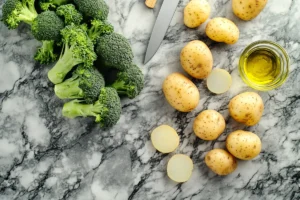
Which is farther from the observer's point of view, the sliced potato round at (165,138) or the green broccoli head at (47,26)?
the sliced potato round at (165,138)

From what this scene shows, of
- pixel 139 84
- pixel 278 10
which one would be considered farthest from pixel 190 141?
pixel 278 10

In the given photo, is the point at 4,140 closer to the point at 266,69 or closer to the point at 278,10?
the point at 266,69

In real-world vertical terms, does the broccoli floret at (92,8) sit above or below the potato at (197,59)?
above

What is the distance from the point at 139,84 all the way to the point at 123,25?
214 mm

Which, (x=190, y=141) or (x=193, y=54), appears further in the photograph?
(x=190, y=141)

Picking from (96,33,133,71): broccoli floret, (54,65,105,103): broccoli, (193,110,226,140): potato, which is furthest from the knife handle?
(193,110,226,140): potato

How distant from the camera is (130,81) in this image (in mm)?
1455

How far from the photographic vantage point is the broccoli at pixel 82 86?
1.40 meters

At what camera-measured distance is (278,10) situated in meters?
1.57

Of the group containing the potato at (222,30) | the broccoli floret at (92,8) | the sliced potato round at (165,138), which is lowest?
the sliced potato round at (165,138)

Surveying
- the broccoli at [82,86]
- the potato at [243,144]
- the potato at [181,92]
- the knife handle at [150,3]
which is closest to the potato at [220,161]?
the potato at [243,144]

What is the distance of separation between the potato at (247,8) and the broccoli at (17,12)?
631mm

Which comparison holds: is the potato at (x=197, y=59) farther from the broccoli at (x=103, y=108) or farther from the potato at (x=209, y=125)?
the broccoli at (x=103, y=108)

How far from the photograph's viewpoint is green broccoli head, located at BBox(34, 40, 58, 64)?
1.44 meters
